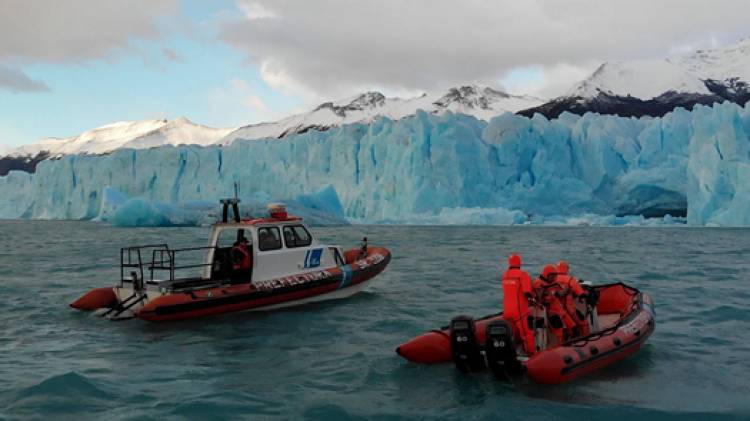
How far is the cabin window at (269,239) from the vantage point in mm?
10305

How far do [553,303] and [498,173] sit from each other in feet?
108

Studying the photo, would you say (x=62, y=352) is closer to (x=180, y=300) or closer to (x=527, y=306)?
(x=180, y=300)

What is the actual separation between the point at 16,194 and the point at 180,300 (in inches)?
2317

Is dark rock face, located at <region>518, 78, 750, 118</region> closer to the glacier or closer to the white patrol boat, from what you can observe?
the glacier

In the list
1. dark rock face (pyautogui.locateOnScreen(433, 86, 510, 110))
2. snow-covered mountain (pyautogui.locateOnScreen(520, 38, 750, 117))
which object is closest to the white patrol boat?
snow-covered mountain (pyautogui.locateOnScreen(520, 38, 750, 117))

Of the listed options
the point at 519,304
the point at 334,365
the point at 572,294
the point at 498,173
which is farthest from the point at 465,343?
the point at 498,173

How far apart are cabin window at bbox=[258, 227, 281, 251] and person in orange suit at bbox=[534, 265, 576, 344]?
4700 millimetres

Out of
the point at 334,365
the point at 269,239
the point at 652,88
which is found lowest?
the point at 334,365

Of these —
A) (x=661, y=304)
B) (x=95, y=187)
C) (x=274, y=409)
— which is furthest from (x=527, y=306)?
(x=95, y=187)

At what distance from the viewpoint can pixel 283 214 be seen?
1076 cm

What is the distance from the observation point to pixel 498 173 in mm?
39250

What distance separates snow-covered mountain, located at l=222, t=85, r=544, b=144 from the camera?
12281 centimetres

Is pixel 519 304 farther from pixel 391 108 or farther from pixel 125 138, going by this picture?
pixel 125 138

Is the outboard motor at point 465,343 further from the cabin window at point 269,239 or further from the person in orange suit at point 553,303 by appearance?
the cabin window at point 269,239
